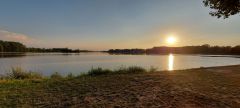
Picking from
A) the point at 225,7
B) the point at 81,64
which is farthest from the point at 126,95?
the point at 81,64

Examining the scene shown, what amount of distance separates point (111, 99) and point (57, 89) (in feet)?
6.60

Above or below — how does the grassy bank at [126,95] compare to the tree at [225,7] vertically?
below

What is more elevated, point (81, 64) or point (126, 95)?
point (126, 95)

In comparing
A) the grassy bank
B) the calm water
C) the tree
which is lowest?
the calm water

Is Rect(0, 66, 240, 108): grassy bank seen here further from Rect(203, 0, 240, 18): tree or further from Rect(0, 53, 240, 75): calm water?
Rect(0, 53, 240, 75): calm water

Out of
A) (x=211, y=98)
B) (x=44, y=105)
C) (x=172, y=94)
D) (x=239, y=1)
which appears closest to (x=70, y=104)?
(x=44, y=105)

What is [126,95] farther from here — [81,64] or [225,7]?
[81,64]

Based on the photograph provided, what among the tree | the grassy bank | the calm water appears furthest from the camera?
the calm water

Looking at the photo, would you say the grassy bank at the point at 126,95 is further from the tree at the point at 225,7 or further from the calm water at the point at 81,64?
the calm water at the point at 81,64

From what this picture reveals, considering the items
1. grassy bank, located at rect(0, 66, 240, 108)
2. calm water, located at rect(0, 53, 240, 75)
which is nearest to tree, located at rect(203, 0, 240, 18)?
grassy bank, located at rect(0, 66, 240, 108)

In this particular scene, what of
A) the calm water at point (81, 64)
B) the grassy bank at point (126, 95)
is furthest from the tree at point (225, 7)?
the calm water at point (81, 64)

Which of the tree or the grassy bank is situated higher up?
the tree

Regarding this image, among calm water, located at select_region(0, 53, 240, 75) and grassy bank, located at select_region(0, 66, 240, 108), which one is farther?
calm water, located at select_region(0, 53, 240, 75)

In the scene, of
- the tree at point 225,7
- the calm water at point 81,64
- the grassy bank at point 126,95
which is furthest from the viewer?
the calm water at point 81,64
